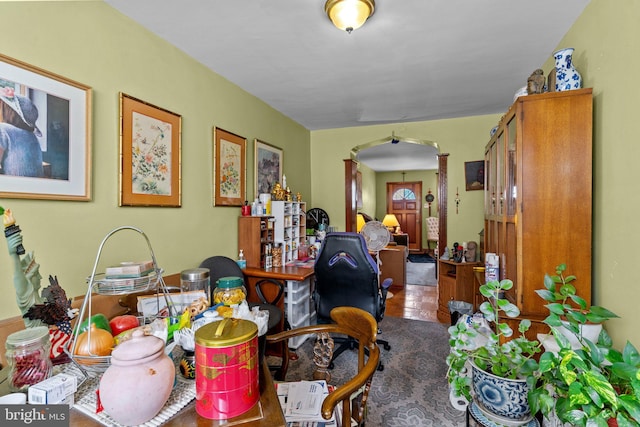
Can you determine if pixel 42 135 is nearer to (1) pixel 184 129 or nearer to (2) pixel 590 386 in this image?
(1) pixel 184 129

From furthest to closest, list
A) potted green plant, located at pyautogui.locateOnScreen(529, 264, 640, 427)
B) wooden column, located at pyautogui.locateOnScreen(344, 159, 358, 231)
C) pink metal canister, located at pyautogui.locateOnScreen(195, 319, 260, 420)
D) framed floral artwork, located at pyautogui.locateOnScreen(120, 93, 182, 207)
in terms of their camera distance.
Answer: wooden column, located at pyautogui.locateOnScreen(344, 159, 358, 231), framed floral artwork, located at pyautogui.locateOnScreen(120, 93, 182, 207), potted green plant, located at pyautogui.locateOnScreen(529, 264, 640, 427), pink metal canister, located at pyautogui.locateOnScreen(195, 319, 260, 420)

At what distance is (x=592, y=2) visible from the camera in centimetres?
175

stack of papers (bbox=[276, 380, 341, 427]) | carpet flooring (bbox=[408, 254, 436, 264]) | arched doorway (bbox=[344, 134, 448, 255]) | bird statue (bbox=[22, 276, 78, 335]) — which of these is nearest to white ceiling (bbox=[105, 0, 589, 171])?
arched doorway (bbox=[344, 134, 448, 255])

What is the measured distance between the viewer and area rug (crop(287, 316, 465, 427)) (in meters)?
1.95

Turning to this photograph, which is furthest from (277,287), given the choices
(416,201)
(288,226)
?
(416,201)

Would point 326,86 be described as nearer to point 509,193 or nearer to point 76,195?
point 509,193

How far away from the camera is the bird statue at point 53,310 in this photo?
1.11 m

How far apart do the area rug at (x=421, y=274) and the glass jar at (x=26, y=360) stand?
5.55 m

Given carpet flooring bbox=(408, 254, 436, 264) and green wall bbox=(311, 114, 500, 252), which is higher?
green wall bbox=(311, 114, 500, 252)

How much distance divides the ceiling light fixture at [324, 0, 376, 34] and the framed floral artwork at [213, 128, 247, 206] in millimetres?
1450

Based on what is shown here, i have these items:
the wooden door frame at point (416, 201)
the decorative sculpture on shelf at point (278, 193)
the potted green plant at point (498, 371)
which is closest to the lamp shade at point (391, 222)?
the wooden door frame at point (416, 201)

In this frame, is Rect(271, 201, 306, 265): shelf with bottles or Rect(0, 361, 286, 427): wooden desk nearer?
Rect(0, 361, 286, 427): wooden desk

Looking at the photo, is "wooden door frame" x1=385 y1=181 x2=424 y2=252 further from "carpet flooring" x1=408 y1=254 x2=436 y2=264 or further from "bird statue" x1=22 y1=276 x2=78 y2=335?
"bird statue" x1=22 y1=276 x2=78 y2=335

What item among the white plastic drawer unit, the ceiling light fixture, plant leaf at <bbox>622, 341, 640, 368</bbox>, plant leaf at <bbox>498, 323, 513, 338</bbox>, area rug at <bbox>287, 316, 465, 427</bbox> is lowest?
area rug at <bbox>287, 316, 465, 427</bbox>
